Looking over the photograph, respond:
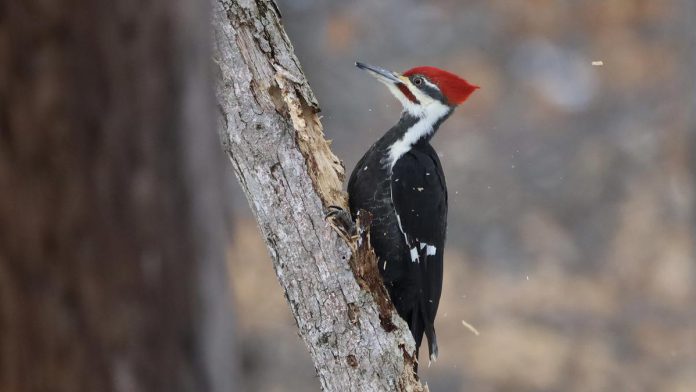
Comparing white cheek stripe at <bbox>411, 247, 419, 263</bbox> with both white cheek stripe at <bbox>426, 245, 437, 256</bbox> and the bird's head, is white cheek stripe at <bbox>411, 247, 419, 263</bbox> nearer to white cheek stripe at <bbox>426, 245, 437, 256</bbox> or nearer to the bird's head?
white cheek stripe at <bbox>426, 245, 437, 256</bbox>

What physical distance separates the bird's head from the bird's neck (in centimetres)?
1

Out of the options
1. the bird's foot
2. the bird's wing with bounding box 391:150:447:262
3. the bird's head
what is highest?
the bird's foot

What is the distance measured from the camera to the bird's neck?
2926 mm

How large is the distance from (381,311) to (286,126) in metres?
0.48

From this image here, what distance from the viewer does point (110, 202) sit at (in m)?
0.70

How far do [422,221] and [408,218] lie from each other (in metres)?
0.04

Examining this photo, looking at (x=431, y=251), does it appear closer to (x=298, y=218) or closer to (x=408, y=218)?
(x=408, y=218)

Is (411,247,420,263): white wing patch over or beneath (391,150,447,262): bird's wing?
beneath

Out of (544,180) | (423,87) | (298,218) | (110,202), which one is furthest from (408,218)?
(544,180)

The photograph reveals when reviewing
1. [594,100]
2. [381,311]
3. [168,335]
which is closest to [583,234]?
[594,100]

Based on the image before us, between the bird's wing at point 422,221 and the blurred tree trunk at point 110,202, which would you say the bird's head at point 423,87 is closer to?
the bird's wing at point 422,221

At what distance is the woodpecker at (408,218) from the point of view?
2.84m

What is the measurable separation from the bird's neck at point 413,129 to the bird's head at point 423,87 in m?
0.01

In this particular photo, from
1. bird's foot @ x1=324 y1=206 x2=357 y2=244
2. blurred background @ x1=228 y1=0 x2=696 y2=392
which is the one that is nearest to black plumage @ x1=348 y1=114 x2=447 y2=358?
bird's foot @ x1=324 y1=206 x2=357 y2=244
